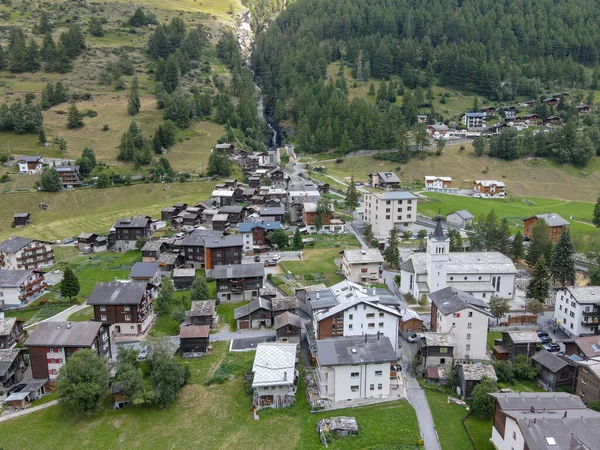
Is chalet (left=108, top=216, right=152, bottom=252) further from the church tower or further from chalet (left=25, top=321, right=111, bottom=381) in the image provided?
the church tower

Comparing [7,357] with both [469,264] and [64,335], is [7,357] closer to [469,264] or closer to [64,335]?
[64,335]

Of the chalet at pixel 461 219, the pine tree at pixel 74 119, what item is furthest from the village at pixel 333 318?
the pine tree at pixel 74 119

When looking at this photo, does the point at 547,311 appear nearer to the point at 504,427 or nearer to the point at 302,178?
the point at 504,427

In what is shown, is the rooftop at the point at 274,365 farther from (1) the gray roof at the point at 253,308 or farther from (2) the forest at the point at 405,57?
(2) the forest at the point at 405,57

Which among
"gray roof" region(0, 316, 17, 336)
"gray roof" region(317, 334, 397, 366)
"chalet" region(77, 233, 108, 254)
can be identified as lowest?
"chalet" region(77, 233, 108, 254)

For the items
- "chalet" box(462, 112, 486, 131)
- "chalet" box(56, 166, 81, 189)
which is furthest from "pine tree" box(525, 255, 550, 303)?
"chalet" box(462, 112, 486, 131)

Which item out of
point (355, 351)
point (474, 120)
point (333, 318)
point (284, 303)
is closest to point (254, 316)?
point (284, 303)

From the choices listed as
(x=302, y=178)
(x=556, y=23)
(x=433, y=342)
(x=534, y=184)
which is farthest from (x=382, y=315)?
(x=556, y=23)
